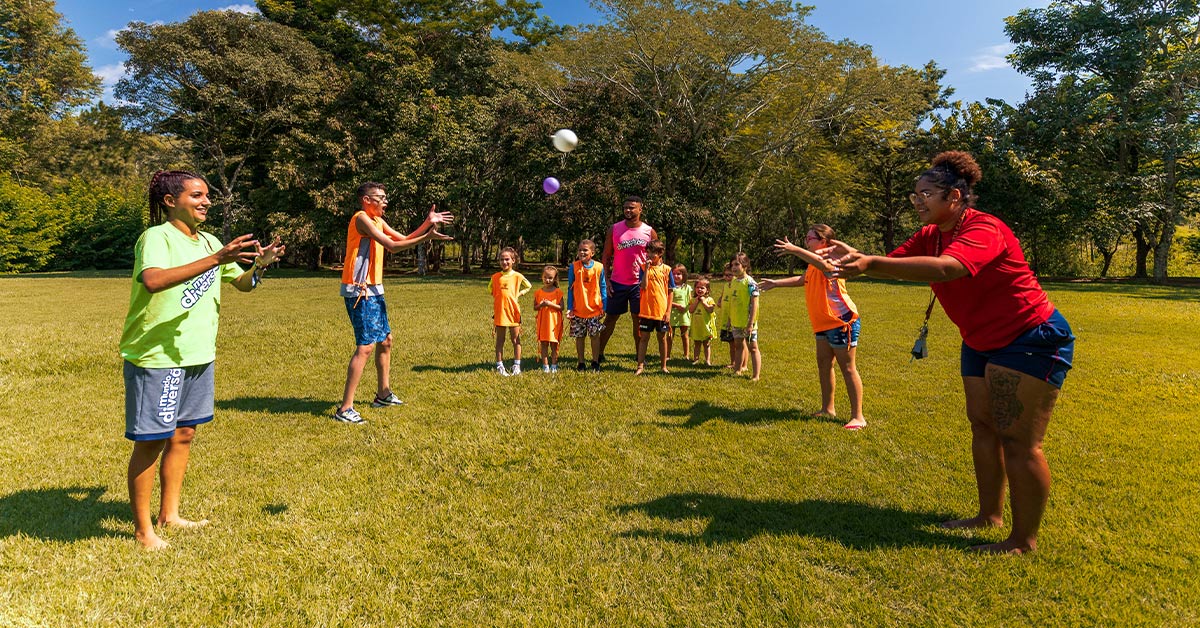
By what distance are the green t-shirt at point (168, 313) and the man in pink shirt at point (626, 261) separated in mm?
5230

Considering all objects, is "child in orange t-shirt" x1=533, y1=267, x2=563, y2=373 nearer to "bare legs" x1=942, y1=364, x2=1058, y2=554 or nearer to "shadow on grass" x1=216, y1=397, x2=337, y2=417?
"shadow on grass" x1=216, y1=397, x2=337, y2=417

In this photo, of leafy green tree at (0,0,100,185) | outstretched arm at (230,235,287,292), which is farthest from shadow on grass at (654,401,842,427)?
leafy green tree at (0,0,100,185)

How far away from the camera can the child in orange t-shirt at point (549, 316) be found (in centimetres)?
820

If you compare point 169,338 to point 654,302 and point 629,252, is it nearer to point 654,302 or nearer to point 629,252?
point 629,252

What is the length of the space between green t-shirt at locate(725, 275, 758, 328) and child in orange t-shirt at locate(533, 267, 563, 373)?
2530 millimetres

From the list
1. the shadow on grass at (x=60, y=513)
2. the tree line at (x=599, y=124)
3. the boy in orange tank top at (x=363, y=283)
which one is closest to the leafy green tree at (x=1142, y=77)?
the tree line at (x=599, y=124)

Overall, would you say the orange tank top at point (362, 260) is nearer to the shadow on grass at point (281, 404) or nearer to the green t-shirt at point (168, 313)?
the shadow on grass at point (281, 404)

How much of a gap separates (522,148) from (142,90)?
68.7ft

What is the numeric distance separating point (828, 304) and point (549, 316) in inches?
157

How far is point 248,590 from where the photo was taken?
9.58 feet

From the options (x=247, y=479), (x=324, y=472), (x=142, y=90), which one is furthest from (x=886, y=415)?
(x=142, y=90)

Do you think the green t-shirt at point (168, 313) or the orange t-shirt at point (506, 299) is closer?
the green t-shirt at point (168, 313)

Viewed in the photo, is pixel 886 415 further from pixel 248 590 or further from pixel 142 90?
pixel 142 90

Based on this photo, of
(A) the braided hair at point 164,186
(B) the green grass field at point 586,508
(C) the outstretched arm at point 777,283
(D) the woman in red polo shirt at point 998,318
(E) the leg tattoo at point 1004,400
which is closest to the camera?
(B) the green grass field at point 586,508
